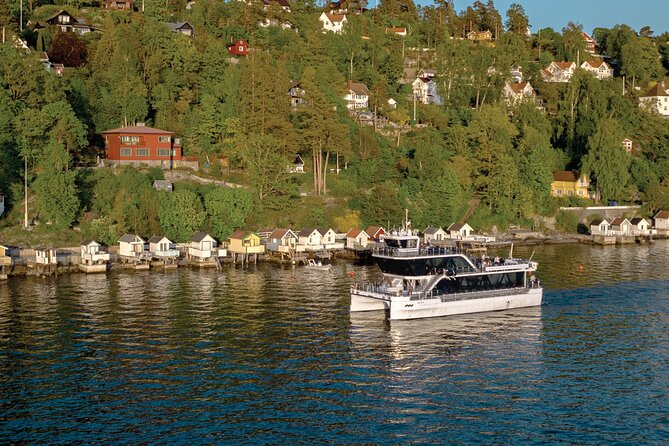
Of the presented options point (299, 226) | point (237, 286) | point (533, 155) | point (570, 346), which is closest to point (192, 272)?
point (237, 286)

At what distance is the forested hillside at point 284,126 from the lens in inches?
4195

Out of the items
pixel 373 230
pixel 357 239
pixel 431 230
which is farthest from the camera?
pixel 431 230

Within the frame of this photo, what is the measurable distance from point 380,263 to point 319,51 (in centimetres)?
9015

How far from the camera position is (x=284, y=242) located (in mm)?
104250

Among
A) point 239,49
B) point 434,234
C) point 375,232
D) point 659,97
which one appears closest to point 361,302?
point 375,232

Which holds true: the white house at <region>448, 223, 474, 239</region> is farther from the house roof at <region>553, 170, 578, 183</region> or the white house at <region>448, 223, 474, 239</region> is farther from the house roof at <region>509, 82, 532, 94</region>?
the house roof at <region>509, 82, 532, 94</region>

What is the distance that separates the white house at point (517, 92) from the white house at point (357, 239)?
6495cm

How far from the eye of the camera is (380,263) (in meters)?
73.1

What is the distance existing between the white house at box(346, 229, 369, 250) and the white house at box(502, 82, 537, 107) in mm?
64946

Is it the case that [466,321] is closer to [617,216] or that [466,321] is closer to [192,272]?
[192,272]

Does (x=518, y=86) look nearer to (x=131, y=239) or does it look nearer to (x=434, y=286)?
(x=131, y=239)

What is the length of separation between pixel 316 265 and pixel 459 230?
29433 mm

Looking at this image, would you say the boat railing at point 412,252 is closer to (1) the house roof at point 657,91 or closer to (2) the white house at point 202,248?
(2) the white house at point 202,248

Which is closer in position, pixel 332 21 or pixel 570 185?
pixel 570 185
